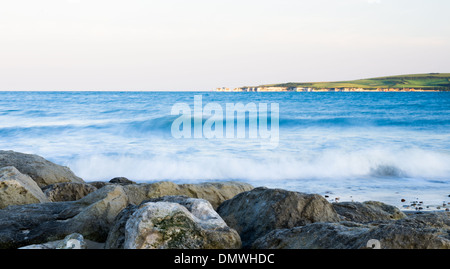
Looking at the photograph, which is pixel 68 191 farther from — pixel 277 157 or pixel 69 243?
pixel 277 157

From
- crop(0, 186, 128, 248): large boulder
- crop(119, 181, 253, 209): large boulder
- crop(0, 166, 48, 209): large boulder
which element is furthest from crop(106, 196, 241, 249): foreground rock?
crop(0, 166, 48, 209): large boulder

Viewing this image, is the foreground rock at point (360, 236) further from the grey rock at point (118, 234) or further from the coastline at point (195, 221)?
the grey rock at point (118, 234)

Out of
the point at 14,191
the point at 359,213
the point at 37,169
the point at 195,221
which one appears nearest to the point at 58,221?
the point at 14,191

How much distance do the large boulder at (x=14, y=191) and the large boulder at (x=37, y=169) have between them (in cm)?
167

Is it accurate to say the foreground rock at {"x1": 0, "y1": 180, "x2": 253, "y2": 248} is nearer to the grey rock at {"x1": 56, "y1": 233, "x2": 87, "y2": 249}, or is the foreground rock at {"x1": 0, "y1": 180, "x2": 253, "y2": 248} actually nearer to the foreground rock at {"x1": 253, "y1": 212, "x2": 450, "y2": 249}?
the grey rock at {"x1": 56, "y1": 233, "x2": 87, "y2": 249}

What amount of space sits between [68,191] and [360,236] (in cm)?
412

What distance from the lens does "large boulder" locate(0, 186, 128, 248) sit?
3.42m

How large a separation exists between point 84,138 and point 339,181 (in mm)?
11443

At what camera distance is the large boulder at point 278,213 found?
11.6 ft

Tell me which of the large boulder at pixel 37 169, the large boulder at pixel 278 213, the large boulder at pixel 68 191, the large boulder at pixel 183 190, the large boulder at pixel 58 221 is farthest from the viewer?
the large boulder at pixel 37 169

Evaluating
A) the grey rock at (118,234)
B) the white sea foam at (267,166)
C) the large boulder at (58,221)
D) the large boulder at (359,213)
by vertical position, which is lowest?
the white sea foam at (267,166)

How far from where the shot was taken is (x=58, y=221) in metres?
3.63

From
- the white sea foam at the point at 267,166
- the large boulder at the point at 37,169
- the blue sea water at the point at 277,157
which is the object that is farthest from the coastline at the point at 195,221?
the white sea foam at the point at 267,166
